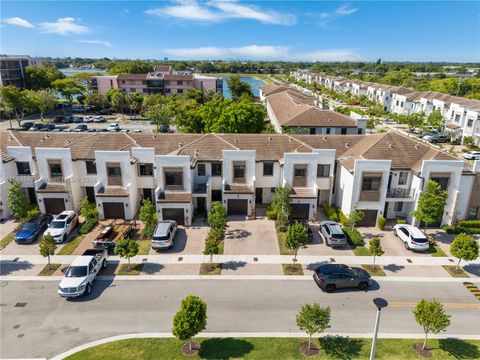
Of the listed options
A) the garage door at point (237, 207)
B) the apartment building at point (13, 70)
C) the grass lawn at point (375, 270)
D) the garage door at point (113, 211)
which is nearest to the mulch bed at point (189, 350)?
the grass lawn at point (375, 270)

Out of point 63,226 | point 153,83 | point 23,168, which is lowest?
point 63,226

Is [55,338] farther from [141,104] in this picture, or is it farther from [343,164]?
[141,104]

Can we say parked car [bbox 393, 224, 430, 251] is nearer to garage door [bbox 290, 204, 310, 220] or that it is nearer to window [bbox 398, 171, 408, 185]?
window [bbox 398, 171, 408, 185]

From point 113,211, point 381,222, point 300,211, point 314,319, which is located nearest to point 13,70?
point 113,211

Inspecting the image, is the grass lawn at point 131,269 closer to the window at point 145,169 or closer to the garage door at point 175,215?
the garage door at point 175,215

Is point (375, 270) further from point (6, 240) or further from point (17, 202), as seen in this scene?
point (17, 202)

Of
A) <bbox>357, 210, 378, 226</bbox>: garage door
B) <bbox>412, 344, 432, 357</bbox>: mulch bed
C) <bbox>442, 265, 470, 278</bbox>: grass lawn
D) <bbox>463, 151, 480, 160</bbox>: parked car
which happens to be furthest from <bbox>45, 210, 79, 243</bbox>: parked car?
<bbox>463, 151, 480, 160</bbox>: parked car

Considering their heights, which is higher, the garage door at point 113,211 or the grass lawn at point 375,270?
the garage door at point 113,211
